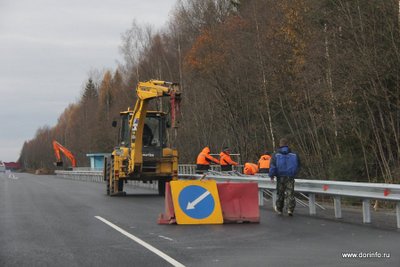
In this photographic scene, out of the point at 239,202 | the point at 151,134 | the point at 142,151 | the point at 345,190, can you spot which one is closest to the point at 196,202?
the point at 239,202

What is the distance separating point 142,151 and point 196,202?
9580 millimetres

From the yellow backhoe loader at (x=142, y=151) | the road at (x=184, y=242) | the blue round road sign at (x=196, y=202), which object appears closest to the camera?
the road at (x=184, y=242)

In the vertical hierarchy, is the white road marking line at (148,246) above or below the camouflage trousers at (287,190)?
below

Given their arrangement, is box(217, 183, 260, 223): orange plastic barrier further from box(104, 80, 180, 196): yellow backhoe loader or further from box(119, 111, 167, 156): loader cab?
box(119, 111, 167, 156): loader cab

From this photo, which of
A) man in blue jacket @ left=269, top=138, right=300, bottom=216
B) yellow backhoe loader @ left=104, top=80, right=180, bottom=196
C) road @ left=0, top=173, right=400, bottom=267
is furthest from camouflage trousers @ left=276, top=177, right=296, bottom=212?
yellow backhoe loader @ left=104, top=80, right=180, bottom=196

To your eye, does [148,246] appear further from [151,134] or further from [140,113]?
[151,134]

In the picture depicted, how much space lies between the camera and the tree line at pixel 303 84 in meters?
17.0

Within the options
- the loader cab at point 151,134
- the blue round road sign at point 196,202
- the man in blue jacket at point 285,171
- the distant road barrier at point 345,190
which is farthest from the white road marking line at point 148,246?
the loader cab at point 151,134

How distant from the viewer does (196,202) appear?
40.5ft

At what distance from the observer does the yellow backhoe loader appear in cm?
2095

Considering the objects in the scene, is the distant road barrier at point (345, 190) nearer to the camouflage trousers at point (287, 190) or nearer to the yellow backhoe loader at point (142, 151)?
the camouflage trousers at point (287, 190)

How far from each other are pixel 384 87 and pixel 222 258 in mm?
10706

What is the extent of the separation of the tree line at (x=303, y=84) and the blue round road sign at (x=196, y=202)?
7.20 m

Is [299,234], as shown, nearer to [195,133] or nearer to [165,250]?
[165,250]
